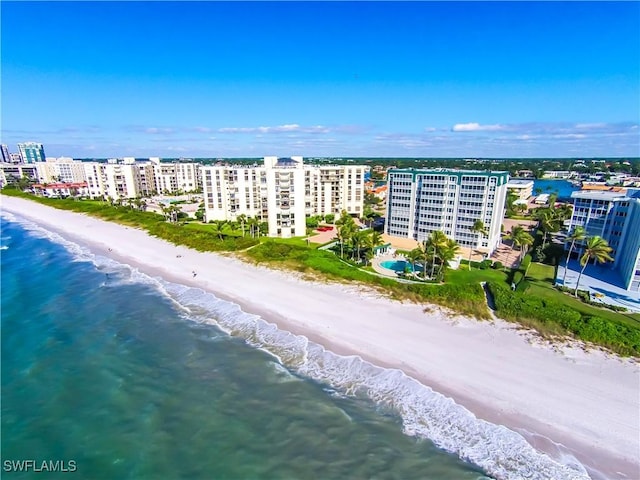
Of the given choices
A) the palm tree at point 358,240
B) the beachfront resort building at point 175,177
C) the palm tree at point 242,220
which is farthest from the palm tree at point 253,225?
the beachfront resort building at point 175,177

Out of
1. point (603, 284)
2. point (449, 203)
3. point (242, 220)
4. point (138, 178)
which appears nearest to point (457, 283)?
point (603, 284)

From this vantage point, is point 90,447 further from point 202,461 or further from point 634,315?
point 634,315

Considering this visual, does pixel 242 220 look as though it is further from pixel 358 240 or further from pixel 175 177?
pixel 175 177

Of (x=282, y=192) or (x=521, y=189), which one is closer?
(x=282, y=192)

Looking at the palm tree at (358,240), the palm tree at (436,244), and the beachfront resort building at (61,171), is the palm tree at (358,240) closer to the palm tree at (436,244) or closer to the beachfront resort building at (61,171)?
the palm tree at (436,244)

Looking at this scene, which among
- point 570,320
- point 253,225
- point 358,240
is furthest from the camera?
point 253,225

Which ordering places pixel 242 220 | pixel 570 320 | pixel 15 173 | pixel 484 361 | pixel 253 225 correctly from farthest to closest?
pixel 15 173 < pixel 253 225 < pixel 242 220 < pixel 570 320 < pixel 484 361
